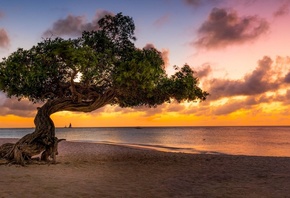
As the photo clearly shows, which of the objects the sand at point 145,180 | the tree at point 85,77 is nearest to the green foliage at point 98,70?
the tree at point 85,77

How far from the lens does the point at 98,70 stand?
21578mm

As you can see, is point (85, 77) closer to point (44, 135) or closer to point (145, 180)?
point (44, 135)

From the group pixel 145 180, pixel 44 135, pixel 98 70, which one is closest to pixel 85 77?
pixel 98 70

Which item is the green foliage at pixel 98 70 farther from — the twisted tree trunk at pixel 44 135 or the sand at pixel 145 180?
the sand at pixel 145 180

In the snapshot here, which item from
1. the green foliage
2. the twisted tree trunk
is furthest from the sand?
the green foliage

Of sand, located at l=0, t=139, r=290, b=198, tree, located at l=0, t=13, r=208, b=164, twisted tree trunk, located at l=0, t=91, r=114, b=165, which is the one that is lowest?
sand, located at l=0, t=139, r=290, b=198

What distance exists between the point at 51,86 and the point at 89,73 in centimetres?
540

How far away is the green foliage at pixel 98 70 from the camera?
20469 millimetres

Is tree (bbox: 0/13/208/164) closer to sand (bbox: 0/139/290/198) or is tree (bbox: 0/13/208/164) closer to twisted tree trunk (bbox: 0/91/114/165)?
twisted tree trunk (bbox: 0/91/114/165)

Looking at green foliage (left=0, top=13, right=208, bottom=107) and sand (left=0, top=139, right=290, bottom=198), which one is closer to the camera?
sand (left=0, top=139, right=290, bottom=198)

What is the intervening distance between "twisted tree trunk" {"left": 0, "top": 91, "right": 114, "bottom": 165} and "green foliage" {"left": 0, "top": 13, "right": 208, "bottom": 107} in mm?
953

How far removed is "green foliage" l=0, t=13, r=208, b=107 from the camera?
67.2 feet

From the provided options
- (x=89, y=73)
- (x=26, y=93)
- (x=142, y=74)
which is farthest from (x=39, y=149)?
(x=142, y=74)

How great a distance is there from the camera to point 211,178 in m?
18.1
